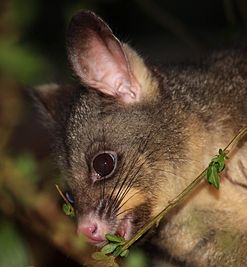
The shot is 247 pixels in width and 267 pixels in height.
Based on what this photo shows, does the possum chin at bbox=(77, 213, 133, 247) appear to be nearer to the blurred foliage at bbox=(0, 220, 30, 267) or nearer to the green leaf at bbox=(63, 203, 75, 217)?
the green leaf at bbox=(63, 203, 75, 217)

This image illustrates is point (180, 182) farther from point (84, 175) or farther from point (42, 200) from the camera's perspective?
point (42, 200)

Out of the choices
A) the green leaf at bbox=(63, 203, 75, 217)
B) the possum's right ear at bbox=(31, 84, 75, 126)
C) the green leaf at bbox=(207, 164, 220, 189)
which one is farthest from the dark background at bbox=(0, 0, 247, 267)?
the green leaf at bbox=(207, 164, 220, 189)

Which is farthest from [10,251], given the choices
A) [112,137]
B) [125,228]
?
[112,137]

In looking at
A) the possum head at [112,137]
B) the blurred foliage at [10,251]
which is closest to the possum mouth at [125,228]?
the possum head at [112,137]

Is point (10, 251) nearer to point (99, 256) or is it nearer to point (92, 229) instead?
point (99, 256)

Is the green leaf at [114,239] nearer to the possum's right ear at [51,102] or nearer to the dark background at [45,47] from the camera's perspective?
the dark background at [45,47]

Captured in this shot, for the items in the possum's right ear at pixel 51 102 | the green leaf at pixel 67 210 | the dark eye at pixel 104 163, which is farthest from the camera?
the possum's right ear at pixel 51 102
